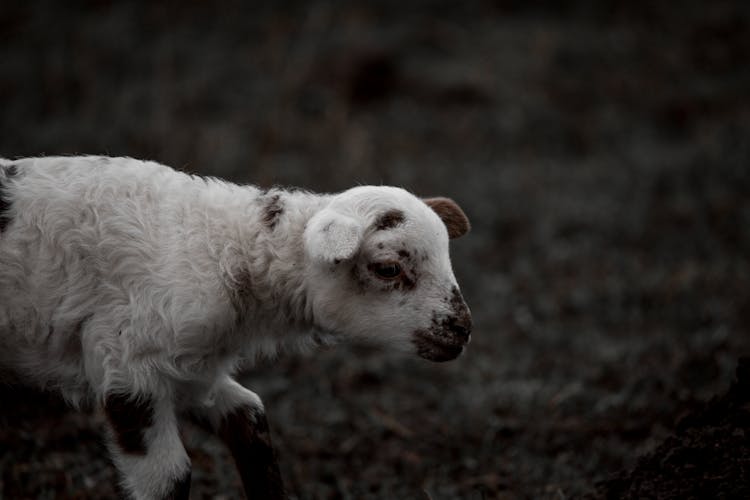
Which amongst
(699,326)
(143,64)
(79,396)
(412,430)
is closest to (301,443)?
(412,430)

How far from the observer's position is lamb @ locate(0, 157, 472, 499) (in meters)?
3.38

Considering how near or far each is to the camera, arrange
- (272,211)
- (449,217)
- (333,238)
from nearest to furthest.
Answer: (333,238) < (272,211) < (449,217)

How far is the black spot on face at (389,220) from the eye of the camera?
3.48 meters

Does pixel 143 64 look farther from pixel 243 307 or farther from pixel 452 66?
pixel 243 307

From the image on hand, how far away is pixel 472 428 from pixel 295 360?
1.80 metres

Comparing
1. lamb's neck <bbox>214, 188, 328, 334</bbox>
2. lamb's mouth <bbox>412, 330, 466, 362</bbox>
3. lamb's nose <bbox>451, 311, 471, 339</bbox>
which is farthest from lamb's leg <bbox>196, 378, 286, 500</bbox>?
lamb's nose <bbox>451, 311, 471, 339</bbox>

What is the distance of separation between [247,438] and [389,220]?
1.24m

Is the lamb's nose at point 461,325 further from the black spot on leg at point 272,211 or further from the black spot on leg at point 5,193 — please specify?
the black spot on leg at point 5,193

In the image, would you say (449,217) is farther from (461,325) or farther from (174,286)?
(174,286)

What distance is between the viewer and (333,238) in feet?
10.8

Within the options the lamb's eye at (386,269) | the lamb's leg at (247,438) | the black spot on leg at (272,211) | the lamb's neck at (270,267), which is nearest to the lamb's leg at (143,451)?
the lamb's leg at (247,438)

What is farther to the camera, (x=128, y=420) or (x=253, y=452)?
(x=253, y=452)

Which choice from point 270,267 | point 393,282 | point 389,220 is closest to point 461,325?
point 393,282

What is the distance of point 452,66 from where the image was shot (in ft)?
43.7
